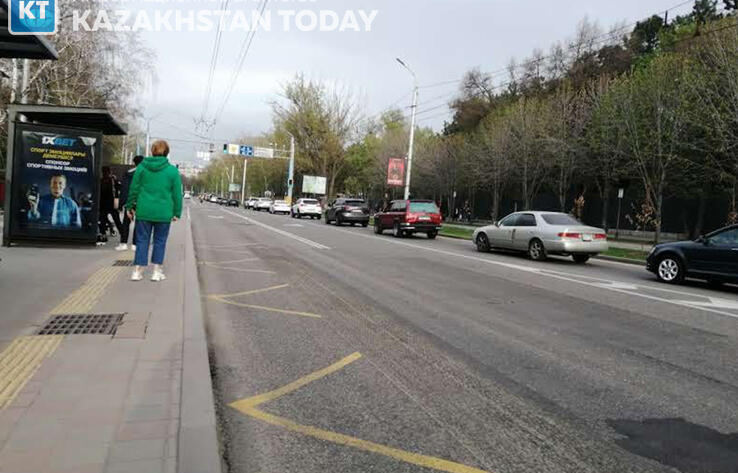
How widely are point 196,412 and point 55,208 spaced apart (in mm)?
9481

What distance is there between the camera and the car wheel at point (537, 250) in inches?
658

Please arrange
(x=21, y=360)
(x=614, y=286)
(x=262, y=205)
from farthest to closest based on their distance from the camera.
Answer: (x=262, y=205)
(x=614, y=286)
(x=21, y=360)

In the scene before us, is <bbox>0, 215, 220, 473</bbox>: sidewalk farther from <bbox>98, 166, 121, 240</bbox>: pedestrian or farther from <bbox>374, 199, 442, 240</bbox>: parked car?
<bbox>374, 199, 442, 240</bbox>: parked car

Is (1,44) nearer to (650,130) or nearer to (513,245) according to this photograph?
(513,245)

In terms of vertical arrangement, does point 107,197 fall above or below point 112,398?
above

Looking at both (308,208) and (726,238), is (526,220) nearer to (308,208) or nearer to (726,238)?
(726,238)

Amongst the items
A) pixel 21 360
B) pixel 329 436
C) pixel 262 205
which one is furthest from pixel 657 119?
pixel 262 205

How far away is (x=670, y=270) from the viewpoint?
12.7 m

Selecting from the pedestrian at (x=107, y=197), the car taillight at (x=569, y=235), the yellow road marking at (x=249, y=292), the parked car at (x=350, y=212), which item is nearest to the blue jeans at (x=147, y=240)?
the yellow road marking at (x=249, y=292)

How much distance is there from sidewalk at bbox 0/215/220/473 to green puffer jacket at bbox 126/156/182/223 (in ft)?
6.86

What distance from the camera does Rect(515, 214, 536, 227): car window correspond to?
1727 centimetres

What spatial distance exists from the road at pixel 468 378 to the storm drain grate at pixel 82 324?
1000mm

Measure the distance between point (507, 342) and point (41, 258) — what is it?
7951 mm

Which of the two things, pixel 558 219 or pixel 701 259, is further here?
pixel 558 219
